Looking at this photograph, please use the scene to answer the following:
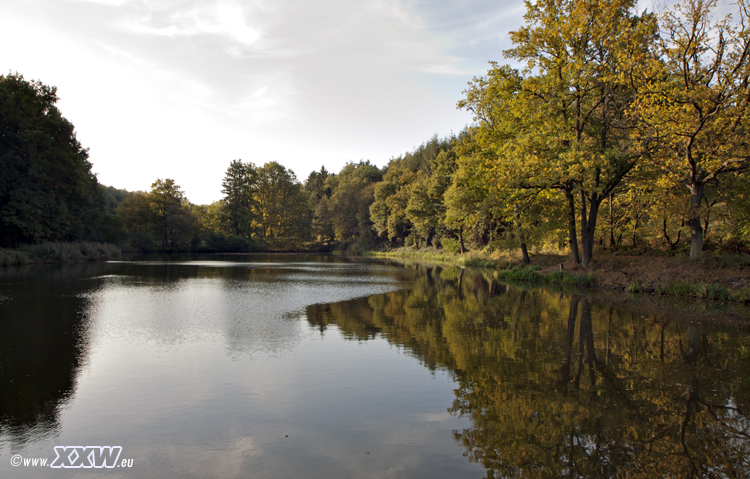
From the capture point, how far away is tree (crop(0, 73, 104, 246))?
103ft

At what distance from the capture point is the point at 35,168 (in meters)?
32.6

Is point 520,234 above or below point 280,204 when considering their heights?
below

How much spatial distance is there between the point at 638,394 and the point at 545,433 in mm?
2261

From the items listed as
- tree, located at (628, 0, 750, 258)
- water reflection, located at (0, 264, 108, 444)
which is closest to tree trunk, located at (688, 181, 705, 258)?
tree, located at (628, 0, 750, 258)

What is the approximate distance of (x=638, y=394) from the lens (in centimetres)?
625

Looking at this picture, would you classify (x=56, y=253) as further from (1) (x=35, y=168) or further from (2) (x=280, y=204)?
(2) (x=280, y=204)

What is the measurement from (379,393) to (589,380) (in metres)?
3.48

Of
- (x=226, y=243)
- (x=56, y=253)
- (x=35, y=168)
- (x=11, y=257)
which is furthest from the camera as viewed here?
(x=226, y=243)

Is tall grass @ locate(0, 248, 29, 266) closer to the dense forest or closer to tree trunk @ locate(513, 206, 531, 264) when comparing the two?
the dense forest

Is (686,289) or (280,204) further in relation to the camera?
(280,204)

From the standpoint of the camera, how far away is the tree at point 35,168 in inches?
1240

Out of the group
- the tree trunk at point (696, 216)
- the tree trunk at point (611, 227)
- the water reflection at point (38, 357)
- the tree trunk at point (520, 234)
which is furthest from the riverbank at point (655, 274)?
the water reflection at point (38, 357)

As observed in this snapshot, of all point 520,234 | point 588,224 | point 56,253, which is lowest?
point 56,253

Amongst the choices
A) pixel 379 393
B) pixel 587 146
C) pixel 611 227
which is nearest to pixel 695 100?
pixel 587 146
